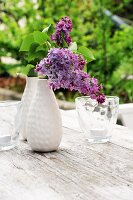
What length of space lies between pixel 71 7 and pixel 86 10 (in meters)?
0.28

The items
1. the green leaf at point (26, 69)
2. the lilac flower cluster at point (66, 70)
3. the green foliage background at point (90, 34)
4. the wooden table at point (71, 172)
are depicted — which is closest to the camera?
the wooden table at point (71, 172)

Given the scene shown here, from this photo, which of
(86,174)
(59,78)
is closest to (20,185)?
(86,174)

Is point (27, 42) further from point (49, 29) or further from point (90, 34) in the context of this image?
point (90, 34)

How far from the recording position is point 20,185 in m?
1.03

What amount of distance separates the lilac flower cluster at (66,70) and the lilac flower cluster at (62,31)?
0.34ft

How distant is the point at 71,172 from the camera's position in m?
1.13

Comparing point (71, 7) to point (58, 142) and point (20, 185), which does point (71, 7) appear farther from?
point (20, 185)

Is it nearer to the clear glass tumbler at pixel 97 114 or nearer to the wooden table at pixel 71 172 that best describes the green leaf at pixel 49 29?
the clear glass tumbler at pixel 97 114

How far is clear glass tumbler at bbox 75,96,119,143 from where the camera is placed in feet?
4.64

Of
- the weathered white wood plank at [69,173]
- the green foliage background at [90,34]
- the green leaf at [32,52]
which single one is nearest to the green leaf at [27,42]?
the green leaf at [32,52]

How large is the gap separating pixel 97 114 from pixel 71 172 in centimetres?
32

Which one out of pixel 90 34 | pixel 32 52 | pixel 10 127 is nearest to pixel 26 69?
pixel 32 52

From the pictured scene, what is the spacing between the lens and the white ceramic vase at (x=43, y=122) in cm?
133

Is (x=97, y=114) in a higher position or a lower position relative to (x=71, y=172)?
higher
